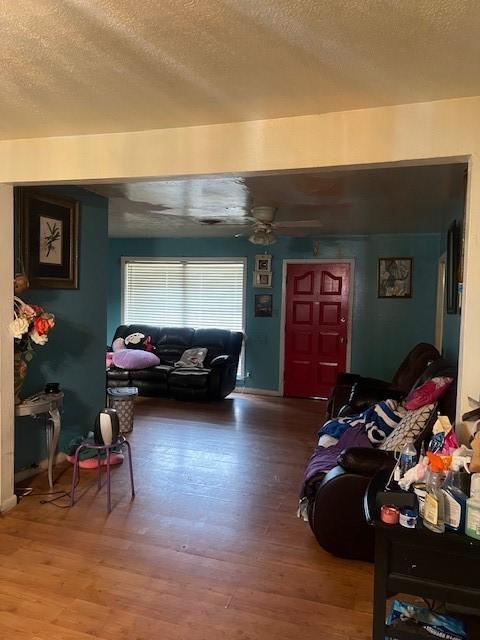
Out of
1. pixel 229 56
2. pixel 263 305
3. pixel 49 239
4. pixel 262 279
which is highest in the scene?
pixel 229 56

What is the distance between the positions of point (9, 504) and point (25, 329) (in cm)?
115

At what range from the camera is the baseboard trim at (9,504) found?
296cm

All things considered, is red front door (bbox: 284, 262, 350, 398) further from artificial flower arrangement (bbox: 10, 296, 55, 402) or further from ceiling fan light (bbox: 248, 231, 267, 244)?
artificial flower arrangement (bbox: 10, 296, 55, 402)

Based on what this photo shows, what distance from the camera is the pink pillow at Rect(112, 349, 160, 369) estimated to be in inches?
246

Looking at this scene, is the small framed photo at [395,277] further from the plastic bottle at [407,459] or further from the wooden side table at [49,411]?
the plastic bottle at [407,459]

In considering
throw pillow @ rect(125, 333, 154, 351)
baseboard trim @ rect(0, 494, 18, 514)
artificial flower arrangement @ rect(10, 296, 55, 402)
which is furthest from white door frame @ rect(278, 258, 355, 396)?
baseboard trim @ rect(0, 494, 18, 514)

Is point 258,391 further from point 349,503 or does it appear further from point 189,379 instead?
point 349,503

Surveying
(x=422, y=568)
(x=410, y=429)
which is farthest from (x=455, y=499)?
(x=410, y=429)

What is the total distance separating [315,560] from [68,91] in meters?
2.62

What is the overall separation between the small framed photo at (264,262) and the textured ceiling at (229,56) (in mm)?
4371

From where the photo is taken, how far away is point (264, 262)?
663 cm

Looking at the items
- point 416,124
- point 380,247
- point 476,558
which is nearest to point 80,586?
point 476,558

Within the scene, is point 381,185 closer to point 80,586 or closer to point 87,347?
point 87,347

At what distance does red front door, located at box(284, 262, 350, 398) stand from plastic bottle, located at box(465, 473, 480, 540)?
192 inches
